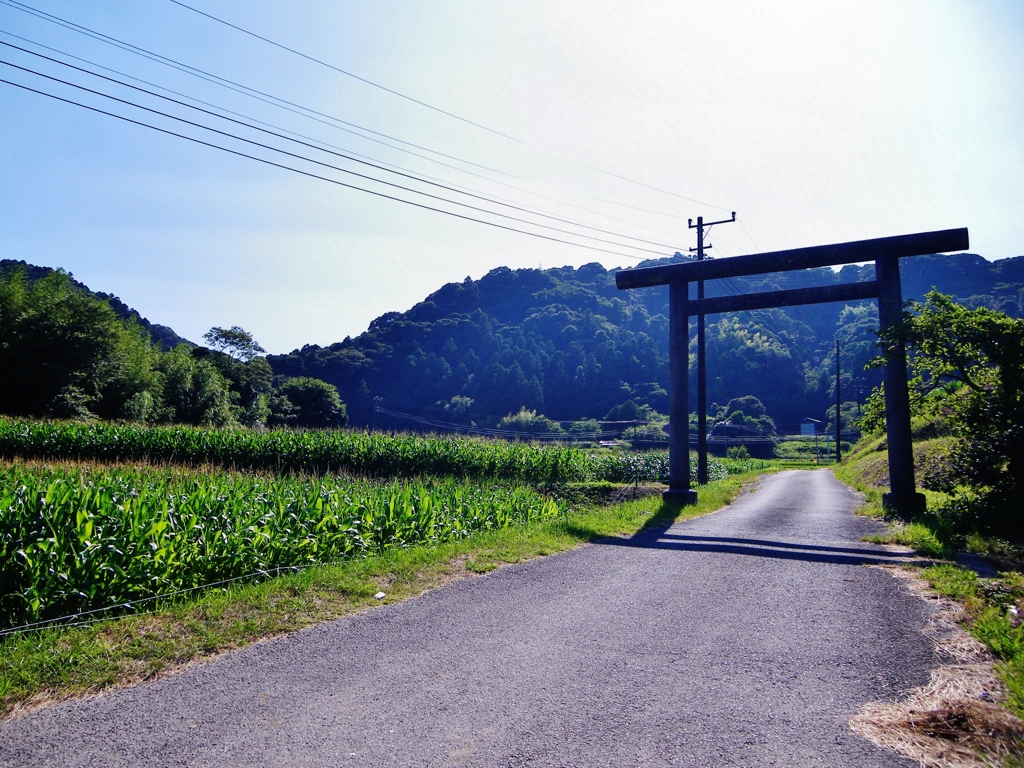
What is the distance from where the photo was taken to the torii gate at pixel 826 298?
11.2m

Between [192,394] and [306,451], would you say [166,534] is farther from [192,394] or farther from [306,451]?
[192,394]

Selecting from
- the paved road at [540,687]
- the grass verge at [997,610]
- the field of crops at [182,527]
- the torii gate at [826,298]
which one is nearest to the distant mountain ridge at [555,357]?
the torii gate at [826,298]

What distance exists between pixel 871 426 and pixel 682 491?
12.4 ft

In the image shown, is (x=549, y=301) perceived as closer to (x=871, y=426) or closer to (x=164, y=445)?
(x=164, y=445)

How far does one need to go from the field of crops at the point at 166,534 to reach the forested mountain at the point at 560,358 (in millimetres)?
65176

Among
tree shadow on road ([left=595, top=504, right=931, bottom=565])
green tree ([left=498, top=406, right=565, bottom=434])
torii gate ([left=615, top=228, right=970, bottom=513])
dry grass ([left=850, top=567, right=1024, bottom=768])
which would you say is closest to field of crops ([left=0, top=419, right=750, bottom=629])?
tree shadow on road ([left=595, top=504, right=931, bottom=565])

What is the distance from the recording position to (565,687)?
12.4ft

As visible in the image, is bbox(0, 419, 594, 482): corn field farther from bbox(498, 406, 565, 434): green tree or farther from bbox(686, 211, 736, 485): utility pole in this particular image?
bbox(498, 406, 565, 434): green tree

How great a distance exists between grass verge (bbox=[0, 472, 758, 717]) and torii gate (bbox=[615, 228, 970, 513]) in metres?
5.92

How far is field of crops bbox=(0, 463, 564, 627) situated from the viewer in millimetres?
5047

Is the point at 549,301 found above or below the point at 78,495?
above

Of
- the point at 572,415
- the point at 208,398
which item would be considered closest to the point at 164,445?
the point at 208,398

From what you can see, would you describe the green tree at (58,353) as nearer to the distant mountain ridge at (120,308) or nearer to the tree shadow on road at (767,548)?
the distant mountain ridge at (120,308)

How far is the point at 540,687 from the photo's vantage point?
3.77m
